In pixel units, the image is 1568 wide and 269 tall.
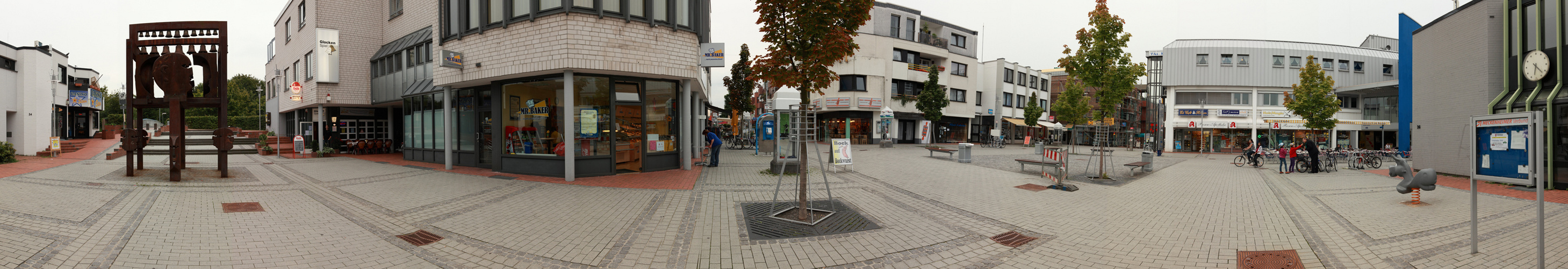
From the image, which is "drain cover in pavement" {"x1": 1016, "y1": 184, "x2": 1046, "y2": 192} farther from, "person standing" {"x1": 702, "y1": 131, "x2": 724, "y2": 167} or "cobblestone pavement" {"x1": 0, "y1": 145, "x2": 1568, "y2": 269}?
"person standing" {"x1": 702, "y1": 131, "x2": 724, "y2": 167}

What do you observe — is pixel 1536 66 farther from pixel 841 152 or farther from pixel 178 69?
pixel 178 69

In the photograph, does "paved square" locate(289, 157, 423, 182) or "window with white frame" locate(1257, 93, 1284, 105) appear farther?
"window with white frame" locate(1257, 93, 1284, 105)

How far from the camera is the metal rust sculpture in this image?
1008 centimetres

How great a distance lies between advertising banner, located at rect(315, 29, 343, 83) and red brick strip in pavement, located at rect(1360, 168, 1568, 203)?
87.0 ft

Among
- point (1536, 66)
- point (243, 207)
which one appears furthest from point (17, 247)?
point (1536, 66)

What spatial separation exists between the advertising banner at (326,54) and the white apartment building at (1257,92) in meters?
41.6

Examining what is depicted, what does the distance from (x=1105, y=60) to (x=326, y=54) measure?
2392cm

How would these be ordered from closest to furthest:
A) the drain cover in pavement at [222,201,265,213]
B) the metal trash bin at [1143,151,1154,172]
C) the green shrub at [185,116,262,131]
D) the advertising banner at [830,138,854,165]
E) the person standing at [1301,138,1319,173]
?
the drain cover in pavement at [222,201,265,213] < the advertising banner at [830,138,854,165] < the metal trash bin at [1143,151,1154,172] < the person standing at [1301,138,1319,173] < the green shrub at [185,116,262,131]

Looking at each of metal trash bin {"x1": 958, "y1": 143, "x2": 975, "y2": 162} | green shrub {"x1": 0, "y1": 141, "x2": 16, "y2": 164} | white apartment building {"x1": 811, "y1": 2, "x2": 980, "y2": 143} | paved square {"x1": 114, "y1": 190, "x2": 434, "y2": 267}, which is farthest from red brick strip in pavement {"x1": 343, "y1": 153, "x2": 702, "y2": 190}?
white apartment building {"x1": 811, "y1": 2, "x2": 980, "y2": 143}

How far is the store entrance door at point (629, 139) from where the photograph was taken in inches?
429

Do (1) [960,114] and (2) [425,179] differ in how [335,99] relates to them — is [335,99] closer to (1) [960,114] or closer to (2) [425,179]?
(2) [425,179]

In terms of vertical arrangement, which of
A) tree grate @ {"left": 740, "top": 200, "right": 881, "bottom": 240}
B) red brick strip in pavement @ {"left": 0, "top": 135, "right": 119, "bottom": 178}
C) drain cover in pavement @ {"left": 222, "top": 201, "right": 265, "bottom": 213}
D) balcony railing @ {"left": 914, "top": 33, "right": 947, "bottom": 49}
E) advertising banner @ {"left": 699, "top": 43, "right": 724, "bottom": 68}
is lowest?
tree grate @ {"left": 740, "top": 200, "right": 881, "bottom": 240}

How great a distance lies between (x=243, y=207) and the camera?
6.66 m

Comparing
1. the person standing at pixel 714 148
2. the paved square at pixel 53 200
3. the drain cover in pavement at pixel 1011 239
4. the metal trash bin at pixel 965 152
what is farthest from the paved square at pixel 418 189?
the metal trash bin at pixel 965 152
